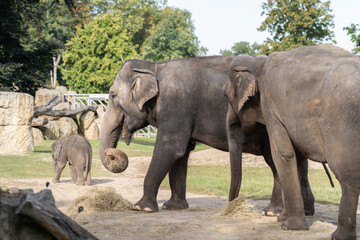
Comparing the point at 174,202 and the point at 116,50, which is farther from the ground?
the point at 116,50

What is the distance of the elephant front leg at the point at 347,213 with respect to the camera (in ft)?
18.3

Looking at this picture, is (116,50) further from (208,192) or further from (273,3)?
(208,192)

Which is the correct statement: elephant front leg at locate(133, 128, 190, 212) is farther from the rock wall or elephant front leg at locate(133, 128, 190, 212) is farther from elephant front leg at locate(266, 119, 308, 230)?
the rock wall

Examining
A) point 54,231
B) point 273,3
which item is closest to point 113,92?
point 54,231

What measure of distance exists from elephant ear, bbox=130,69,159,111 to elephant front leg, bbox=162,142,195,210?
108 cm

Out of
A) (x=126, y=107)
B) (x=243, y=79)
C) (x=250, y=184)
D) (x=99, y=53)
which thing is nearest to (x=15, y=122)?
(x=250, y=184)

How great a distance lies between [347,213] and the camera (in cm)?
566

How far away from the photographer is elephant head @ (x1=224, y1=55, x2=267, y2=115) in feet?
24.1

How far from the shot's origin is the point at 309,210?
828 cm

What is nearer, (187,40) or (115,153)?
(115,153)

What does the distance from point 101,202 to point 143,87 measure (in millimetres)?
1916

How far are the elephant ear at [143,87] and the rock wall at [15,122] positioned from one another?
43.1ft

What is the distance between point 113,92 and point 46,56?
20481 millimetres

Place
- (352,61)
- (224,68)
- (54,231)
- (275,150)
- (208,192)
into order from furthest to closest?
(208,192) → (224,68) → (275,150) → (352,61) → (54,231)
